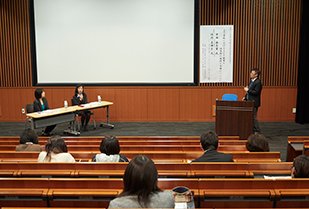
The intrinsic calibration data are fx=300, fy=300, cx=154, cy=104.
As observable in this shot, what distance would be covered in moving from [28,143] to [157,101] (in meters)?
4.87

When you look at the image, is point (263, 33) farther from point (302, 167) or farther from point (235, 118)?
point (302, 167)

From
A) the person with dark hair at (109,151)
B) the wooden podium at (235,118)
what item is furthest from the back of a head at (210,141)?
the wooden podium at (235,118)

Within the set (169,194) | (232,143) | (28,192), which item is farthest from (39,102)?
(169,194)

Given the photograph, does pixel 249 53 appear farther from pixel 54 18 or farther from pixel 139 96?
pixel 54 18

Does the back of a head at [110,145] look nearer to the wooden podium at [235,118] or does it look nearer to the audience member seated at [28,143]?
the audience member seated at [28,143]

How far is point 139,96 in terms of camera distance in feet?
27.7

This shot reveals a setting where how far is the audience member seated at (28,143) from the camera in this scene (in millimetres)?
3818

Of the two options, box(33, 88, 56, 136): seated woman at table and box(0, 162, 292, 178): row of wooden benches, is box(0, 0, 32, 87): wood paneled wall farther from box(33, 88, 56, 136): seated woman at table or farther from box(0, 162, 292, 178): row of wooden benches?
box(0, 162, 292, 178): row of wooden benches

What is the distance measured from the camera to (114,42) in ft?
27.1

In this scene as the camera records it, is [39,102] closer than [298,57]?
Yes

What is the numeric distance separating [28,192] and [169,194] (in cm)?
114

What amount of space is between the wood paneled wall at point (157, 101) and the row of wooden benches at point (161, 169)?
5.59 m

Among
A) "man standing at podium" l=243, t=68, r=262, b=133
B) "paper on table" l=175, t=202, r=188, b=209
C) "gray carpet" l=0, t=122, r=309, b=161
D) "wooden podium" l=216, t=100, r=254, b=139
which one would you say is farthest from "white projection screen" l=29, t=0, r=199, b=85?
"paper on table" l=175, t=202, r=188, b=209

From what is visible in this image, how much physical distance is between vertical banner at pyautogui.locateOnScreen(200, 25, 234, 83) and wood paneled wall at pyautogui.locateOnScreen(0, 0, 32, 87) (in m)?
4.85
